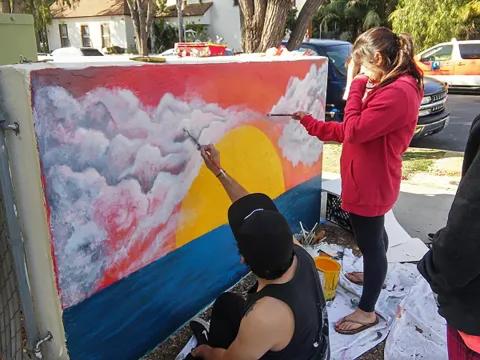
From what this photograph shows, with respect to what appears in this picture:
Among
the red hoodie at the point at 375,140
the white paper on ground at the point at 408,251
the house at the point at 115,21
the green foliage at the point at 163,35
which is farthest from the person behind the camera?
the house at the point at 115,21

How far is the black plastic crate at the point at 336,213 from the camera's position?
13.7 feet

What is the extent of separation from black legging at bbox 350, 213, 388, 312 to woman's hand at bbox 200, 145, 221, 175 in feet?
2.89

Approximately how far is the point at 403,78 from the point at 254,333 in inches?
61.1

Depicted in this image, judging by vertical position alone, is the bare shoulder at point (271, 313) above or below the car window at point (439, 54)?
below

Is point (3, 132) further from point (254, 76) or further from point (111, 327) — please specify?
point (254, 76)

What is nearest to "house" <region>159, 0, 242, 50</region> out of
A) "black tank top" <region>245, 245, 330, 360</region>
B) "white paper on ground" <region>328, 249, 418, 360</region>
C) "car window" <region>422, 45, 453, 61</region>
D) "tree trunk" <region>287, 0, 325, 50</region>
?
"car window" <region>422, 45, 453, 61</region>

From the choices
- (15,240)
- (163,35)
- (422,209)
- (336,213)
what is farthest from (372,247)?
(163,35)

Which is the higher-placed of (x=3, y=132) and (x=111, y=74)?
(x=111, y=74)

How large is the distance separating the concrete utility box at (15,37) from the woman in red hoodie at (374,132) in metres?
1.67

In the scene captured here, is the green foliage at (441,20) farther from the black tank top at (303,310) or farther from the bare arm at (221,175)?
the black tank top at (303,310)

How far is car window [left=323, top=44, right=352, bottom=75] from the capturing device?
8.12 metres

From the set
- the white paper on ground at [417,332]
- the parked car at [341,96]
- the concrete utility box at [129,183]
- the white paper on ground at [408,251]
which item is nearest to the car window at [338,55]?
the parked car at [341,96]

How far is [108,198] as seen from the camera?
6.81 feet

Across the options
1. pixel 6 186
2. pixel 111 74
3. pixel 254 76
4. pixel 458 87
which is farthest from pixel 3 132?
pixel 458 87
